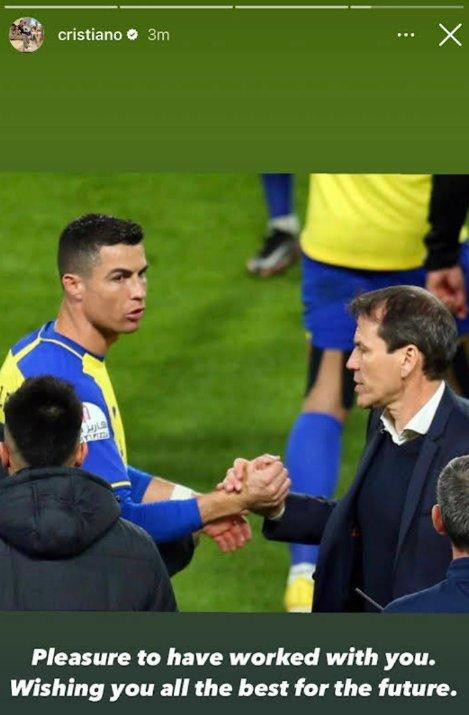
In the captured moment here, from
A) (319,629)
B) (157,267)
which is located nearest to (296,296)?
(157,267)

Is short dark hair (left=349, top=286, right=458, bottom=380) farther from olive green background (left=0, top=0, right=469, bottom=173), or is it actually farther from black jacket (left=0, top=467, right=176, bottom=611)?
black jacket (left=0, top=467, right=176, bottom=611)

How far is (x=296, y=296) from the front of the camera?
34.9 feet

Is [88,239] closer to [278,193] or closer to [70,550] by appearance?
[70,550]

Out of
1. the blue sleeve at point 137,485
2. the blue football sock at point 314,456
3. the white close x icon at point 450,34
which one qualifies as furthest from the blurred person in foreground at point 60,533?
the blue football sock at point 314,456

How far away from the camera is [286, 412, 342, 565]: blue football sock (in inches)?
309

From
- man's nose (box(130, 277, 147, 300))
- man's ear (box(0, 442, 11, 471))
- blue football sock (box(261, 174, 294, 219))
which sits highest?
blue football sock (box(261, 174, 294, 219))

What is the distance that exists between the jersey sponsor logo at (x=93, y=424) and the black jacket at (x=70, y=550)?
0.72m

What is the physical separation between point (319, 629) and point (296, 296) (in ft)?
16.2

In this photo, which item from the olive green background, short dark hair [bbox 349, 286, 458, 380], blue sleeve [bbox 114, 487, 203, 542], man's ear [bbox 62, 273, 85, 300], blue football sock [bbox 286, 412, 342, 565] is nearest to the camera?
short dark hair [bbox 349, 286, 458, 380]

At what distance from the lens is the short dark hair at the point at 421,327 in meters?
6.05

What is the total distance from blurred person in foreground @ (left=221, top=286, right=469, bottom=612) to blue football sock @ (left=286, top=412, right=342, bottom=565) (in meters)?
1.60

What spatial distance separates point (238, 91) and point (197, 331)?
13.2 feet

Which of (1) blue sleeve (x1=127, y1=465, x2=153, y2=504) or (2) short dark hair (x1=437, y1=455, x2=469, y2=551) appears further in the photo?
(1) blue sleeve (x1=127, y1=465, x2=153, y2=504)

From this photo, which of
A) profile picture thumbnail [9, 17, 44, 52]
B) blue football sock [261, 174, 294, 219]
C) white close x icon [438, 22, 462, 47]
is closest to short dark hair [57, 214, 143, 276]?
profile picture thumbnail [9, 17, 44, 52]
